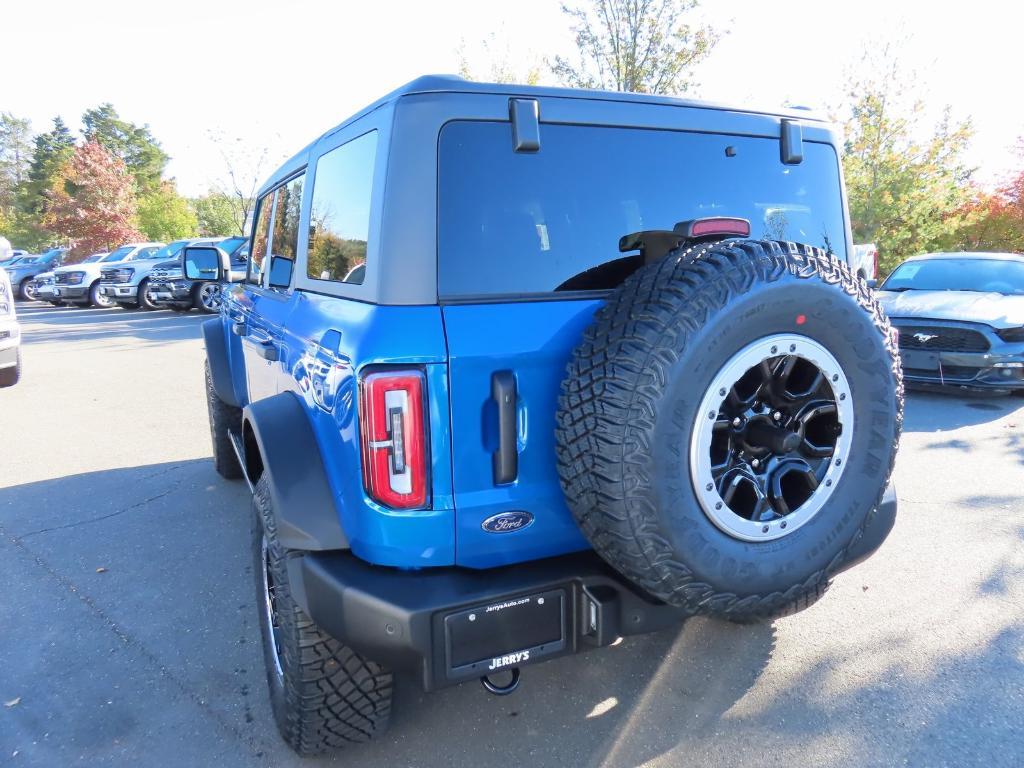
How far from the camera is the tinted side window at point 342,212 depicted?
206cm

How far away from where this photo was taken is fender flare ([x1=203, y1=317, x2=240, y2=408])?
13.5 ft

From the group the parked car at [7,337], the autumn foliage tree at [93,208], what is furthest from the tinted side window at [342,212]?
the autumn foliage tree at [93,208]

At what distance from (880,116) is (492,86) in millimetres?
18471

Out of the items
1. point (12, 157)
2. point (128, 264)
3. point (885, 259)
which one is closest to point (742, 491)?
point (885, 259)

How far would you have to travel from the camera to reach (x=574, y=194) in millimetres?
2100

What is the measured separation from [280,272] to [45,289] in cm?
2139

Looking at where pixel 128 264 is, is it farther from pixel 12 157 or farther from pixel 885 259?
pixel 12 157

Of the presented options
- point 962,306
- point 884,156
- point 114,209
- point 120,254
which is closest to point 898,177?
point 884,156

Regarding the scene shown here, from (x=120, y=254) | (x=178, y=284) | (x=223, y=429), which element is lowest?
(x=223, y=429)

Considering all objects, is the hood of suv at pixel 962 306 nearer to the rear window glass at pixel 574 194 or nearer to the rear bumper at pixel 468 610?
the rear window glass at pixel 574 194

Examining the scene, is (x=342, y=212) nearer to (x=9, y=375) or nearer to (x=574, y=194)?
(x=574, y=194)

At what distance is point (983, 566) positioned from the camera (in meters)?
3.39

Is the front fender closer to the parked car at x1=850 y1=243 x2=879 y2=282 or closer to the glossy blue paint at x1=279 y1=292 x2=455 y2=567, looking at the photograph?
the glossy blue paint at x1=279 y1=292 x2=455 y2=567

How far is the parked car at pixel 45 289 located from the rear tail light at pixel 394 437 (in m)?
21.9
